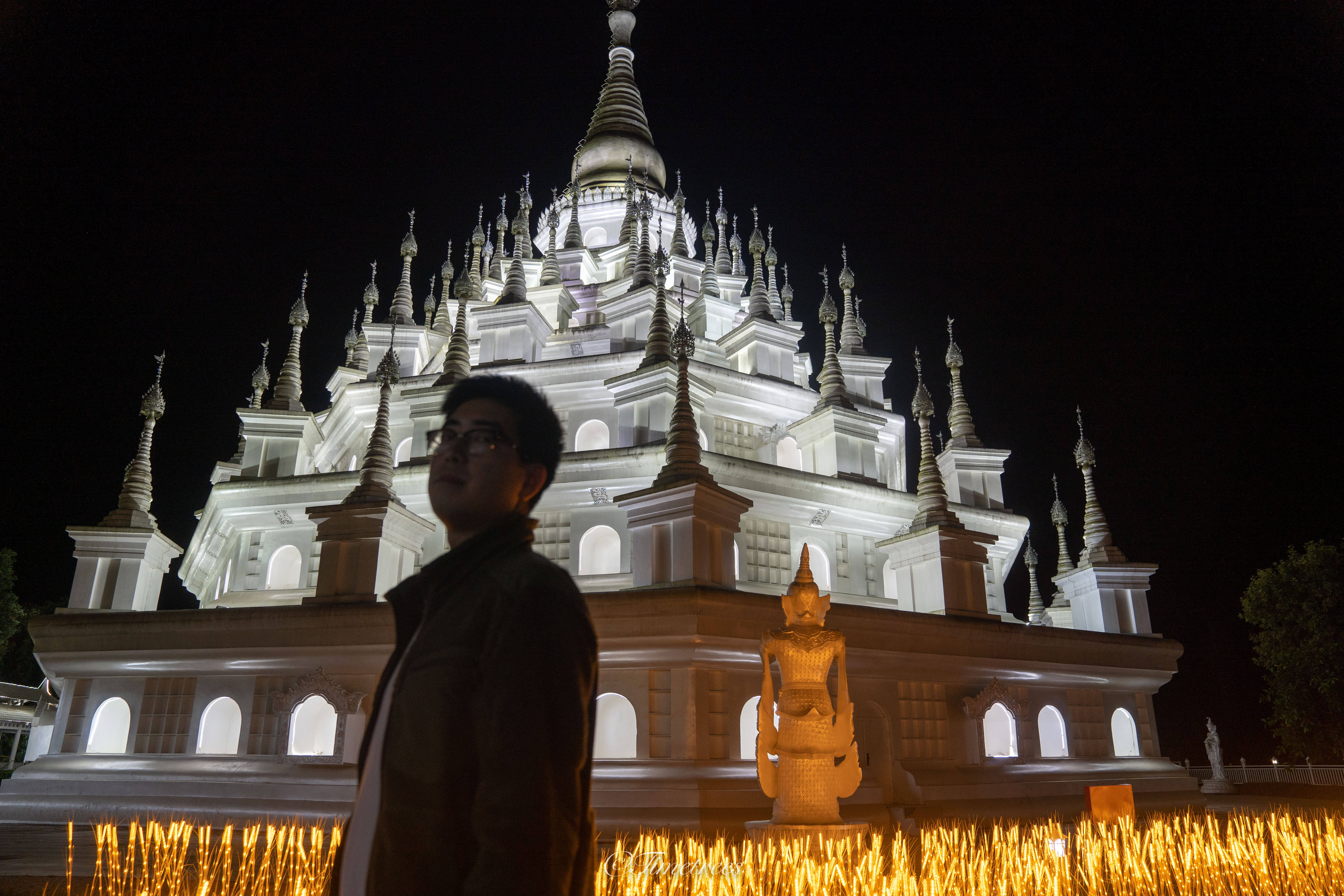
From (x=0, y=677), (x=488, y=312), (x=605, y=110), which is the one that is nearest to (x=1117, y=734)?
(x=488, y=312)

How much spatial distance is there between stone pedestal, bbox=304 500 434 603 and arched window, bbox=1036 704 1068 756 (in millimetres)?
16115

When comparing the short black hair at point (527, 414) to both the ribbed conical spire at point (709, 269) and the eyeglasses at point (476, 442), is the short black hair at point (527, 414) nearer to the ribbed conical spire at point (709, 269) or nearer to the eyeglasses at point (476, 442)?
the eyeglasses at point (476, 442)

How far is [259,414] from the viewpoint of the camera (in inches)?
1077

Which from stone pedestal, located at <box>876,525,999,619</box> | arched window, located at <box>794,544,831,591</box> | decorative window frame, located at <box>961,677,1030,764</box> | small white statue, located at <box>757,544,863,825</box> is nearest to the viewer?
small white statue, located at <box>757,544,863,825</box>

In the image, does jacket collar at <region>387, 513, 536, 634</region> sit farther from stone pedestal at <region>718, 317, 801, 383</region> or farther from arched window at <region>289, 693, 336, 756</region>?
stone pedestal at <region>718, 317, 801, 383</region>

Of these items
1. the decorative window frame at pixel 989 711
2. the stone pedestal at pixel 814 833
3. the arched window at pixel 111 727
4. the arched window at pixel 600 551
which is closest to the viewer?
the stone pedestal at pixel 814 833

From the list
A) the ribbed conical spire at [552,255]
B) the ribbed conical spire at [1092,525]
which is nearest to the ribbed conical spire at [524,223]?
the ribbed conical spire at [552,255]

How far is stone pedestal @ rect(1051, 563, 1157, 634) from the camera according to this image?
2534 centimetres

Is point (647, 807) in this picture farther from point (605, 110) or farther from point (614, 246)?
point (605, 110)

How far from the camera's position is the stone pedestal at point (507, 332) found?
27359 mm

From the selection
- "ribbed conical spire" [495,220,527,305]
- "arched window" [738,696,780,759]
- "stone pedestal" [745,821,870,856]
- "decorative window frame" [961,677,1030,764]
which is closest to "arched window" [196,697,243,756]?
"arched window" [738,696,780,759]

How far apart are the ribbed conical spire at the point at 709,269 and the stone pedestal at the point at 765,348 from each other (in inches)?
134

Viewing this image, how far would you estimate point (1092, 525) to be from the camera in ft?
Result: 87.2

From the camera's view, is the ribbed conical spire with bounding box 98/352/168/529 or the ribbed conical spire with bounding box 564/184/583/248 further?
the ribbed conical spire with bounding box 564/184/583/248
